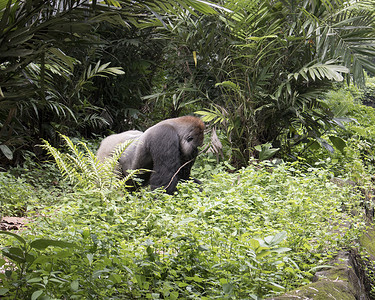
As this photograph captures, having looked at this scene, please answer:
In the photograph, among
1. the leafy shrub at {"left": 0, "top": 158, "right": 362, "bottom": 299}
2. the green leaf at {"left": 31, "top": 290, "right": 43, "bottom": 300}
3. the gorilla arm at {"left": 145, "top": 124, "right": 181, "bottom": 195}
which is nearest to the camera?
the green leaf at {"left": 31, "top": 290, "right": 43, "bottom": 300}

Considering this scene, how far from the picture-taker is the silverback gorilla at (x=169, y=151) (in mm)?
4543

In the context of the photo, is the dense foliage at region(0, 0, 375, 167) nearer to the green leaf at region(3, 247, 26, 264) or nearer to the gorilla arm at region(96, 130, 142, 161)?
the gorilla arm at region(96, 130, 142, 161)

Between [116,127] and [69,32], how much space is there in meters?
5.96

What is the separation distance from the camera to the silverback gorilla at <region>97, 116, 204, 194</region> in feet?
14.9

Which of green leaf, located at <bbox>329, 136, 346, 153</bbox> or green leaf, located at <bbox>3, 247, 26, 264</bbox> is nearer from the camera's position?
green leaf, located at <bbox>3, 247, 26, 264</bbox>

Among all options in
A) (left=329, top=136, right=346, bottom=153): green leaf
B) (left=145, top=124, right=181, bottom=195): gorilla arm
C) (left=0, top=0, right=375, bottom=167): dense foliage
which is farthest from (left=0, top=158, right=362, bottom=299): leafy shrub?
(left=329, top=136, right=346, bottom=153): green leaf

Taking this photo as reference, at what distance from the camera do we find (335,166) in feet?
20.9

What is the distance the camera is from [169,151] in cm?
454

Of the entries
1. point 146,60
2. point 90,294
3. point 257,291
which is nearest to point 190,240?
point 257,291

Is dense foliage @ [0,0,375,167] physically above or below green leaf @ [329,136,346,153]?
above

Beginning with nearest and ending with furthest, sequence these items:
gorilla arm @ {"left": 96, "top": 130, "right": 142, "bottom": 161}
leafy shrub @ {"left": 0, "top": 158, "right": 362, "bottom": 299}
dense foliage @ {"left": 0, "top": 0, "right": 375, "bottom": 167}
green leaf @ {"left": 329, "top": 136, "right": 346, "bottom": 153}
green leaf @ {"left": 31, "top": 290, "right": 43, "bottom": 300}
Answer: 1. green leaf @ {"left": 31, "top": 290, "right": 43, "bottom": 300}
2. leafy shrub @ {"left": 0, "top": 158, "right": 362, "bottom": 299}
3. gorilla arm @ {"left": 96, "top": 130, "right": 142, "bottom": 161}
4. dense foliage @ {"left": 0, "top": 0, "right": 375, "bottom": 167}
5. green leaf @ {"left": 329, "top": 136, "right": 346, "bottom": 153}

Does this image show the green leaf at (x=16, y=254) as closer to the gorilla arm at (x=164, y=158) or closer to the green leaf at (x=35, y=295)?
the green leaf at (x=35, y=295)

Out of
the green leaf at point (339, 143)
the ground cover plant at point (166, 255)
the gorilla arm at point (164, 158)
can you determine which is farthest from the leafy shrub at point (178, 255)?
the green leaf at point (339, 143)

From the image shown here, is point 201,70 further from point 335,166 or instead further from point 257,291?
point 257,291
